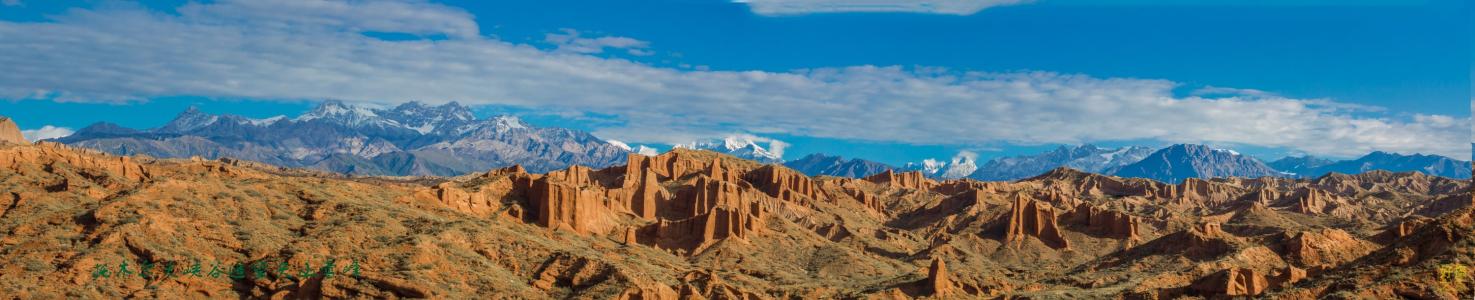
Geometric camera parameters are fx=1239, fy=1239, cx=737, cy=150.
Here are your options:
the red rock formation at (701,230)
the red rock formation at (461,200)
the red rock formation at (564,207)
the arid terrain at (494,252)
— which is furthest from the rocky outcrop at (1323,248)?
the red rock formation at (461,200)

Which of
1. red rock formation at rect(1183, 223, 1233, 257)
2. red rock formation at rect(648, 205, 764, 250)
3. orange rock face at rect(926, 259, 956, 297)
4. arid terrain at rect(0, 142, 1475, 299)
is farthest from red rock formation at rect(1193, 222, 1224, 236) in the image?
red rock formation at rect(648, 205, 764, 250)

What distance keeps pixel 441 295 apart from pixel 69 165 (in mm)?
63794

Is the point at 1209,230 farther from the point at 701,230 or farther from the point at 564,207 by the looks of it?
the point at 564,207

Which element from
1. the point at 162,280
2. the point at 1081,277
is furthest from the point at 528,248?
the point at 1081,277

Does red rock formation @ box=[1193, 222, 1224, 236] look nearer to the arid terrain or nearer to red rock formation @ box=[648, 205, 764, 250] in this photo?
the arid terrain

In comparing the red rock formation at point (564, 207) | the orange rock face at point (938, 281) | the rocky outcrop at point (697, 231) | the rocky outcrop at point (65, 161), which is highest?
the rocky outcrop at point (65, 161)

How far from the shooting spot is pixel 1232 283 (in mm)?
102375

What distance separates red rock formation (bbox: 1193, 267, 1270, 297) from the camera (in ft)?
331

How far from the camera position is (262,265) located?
10319cm

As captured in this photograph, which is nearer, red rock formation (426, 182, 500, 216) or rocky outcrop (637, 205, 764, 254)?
red rock formation (426, 182, 500, 216)

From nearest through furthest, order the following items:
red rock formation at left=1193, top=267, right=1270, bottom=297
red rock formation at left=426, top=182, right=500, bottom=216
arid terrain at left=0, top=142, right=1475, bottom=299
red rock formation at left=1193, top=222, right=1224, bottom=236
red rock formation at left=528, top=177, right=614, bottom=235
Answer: arid terrain at left=0, top=142, right=1475, bottom=299, red rock formation at left=1193, top=267, right=1270, bottom=297, red rock formation at left=426, top=182, right=500, bottom=216, red rock formation at left=528, top=177, right=614, bottom=235, red rock formation at left=1193, top=222, right=1224, bottom=236

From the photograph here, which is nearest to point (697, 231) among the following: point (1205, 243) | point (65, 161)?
point (1205, 243)

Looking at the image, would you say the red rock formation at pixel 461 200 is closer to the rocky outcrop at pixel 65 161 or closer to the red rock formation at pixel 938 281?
the rocky outcrop at pixel 65 161

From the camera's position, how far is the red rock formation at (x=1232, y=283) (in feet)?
331
